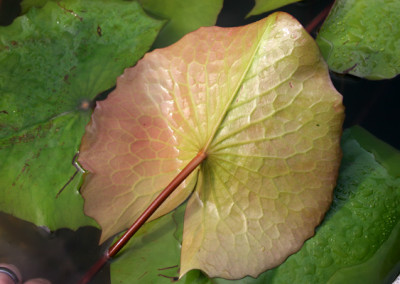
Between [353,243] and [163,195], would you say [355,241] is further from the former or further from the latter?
[163,195]

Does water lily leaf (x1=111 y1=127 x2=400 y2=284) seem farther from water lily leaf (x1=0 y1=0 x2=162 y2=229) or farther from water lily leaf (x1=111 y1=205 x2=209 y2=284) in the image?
water lily leaf (x1=0 y1=0 x2=162 y2=229)

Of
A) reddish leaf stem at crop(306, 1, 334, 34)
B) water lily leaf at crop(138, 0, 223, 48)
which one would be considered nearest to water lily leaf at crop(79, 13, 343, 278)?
water lily leaf at crop(138, 0, 223, 48)

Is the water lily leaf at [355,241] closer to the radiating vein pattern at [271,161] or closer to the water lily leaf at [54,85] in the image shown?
the radiating vein pattern at [271,161]

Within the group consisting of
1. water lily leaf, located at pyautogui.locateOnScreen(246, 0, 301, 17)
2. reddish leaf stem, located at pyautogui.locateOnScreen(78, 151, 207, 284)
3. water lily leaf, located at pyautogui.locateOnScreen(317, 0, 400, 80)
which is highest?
water lily leaf, located at pyautogui.locateOnScreen(246, 0, 301, 17)

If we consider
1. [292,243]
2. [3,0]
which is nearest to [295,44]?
[292,243]

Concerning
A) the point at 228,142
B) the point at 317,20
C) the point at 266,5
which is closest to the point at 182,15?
the point at 266,5

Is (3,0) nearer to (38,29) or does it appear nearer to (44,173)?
(38,29)
